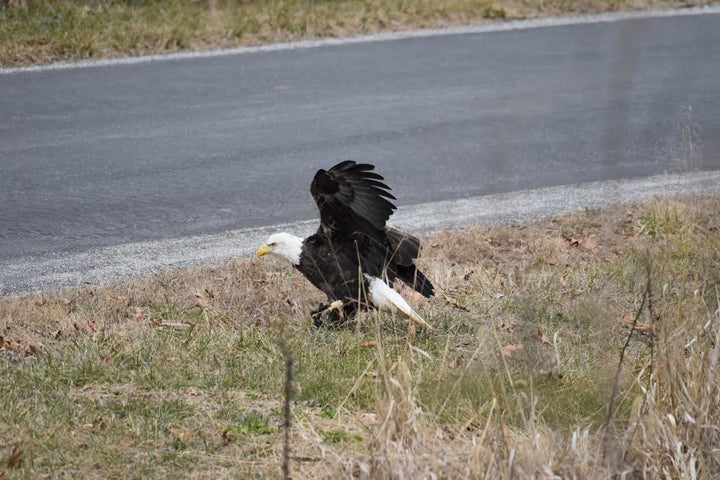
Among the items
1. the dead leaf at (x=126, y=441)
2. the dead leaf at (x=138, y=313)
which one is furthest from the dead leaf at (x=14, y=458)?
the dead leaf at (x=138, y=313)

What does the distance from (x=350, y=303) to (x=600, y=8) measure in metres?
8.84

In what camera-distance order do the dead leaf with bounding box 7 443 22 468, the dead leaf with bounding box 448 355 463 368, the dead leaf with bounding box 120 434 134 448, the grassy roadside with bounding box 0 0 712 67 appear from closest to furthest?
the dead leaf with bounding box 7 443 22 468, the dead leaf with bounding box 120 434 134 448, the dead leaf with bounding box 448 355 463 368, the grassy roadside with bounding box 0 0 712 67

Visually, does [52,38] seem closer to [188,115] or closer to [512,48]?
[188,115]

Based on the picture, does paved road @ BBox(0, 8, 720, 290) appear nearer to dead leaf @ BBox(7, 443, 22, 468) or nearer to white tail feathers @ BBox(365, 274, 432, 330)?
white tail feathers @ BBox(365, 274, 432, 330)

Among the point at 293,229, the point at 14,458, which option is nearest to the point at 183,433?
the point at 14,458

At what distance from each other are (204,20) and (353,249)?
22.0 ft

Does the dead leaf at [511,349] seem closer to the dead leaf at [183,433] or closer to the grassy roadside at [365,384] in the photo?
the grassy roadside at [365,384]

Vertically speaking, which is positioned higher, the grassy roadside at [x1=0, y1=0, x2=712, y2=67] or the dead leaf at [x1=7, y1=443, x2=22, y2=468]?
the grassy roadside at [x1=0, y1=0, x2=712, y2=67]

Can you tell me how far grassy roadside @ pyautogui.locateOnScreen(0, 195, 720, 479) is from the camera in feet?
12.1

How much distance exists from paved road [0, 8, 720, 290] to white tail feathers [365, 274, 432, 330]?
1.21 meters

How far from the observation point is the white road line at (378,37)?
A: 10.1m

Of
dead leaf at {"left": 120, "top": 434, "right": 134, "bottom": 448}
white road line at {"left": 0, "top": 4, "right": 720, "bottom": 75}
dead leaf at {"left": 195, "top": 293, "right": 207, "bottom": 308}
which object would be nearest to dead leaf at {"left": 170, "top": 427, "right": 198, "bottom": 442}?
dead leaf at {"left": 120, "top": 434, "right": 134, "bottom": 448}

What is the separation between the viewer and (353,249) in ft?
17.3

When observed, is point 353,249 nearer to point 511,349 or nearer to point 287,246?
point 287,246
